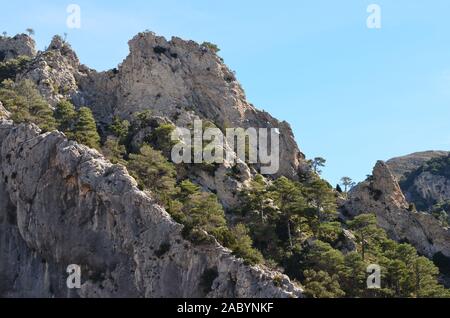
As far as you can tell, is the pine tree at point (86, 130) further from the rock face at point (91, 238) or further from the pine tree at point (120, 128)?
the rock face at point (91, 238)

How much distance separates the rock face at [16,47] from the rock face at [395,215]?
258 feet

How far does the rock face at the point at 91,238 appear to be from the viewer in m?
67.3

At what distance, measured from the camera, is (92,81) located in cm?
12706

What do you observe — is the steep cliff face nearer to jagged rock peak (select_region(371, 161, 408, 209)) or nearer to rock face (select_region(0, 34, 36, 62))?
jagged rock peak (select_region(371, 161, 408, 209))

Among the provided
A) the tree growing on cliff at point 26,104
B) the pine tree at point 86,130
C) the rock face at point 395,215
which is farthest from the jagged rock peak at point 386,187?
the tree growing on cliff at point 26,104

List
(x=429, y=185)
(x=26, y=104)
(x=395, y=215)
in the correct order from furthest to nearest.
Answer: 1. (x=429, y=185)
2. (x=26, y=104)
3. (x=395, y=215)

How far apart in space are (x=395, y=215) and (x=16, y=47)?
89034 mm

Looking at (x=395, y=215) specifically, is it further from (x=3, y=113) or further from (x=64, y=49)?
(x=64, y=49)

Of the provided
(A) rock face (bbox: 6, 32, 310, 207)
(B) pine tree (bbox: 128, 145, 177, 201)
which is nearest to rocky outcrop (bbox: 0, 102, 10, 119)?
(B) pine tree (bbox: 128, 145, 177, 201)

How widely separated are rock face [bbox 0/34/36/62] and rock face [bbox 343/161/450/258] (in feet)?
258

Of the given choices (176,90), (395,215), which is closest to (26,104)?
(176,90)

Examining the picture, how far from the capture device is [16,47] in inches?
5659
